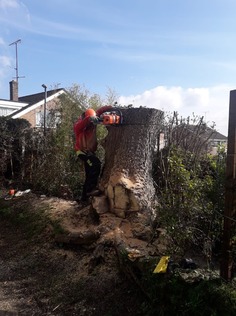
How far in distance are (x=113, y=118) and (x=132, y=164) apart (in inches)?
32.1

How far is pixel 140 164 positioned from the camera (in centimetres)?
576

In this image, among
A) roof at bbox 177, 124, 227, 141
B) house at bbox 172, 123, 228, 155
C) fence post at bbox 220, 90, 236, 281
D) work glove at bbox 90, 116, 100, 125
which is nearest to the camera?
fence post at bbox 220, 90, 236, 281

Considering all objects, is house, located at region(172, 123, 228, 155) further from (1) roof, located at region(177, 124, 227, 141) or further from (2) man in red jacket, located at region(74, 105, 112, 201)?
(2) man in red jacket, located at region(74, 105, 112, 201)

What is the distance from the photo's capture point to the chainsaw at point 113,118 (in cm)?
568

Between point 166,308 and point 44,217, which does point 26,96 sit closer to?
point 44,217

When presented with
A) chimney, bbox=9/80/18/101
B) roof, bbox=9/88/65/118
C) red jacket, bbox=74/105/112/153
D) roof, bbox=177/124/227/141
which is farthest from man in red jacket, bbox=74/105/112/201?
chimney, bbox=9/80/18/101

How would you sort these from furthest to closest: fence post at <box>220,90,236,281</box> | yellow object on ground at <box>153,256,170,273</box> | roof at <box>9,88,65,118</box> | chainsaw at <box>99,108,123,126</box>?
1. roof at <box>9,88,65,118</box>
2. chainsaw at <box>99,108,123,126</box>
3. yellow object on ground at <box>153,256,170,273</box>
4. fence post at <box>220,90,236,281</box>

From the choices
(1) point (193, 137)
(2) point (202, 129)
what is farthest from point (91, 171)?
(2) point (202, 129)

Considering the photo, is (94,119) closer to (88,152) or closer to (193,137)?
(88,152)

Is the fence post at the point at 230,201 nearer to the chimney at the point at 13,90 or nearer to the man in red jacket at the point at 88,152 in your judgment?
the man in red jacket at the point at 88,152

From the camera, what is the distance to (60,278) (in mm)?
4785

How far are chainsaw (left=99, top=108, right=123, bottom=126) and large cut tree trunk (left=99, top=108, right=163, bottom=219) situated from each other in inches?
3.3

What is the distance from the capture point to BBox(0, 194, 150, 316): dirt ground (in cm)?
396

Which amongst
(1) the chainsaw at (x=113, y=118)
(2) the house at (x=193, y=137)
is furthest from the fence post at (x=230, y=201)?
(2) the house at (x=193, y=137)
